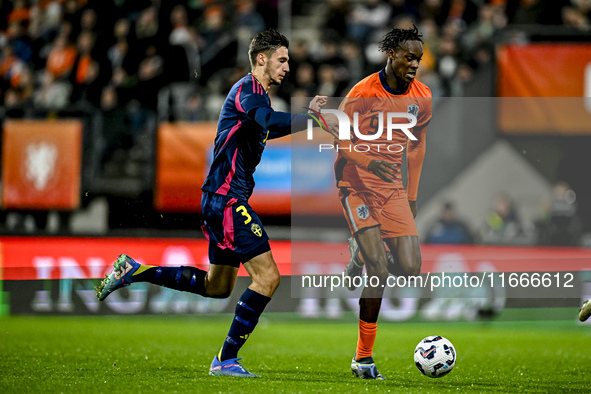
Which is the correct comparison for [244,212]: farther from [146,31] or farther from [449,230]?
[146,31]

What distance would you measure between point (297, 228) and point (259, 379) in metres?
3.83

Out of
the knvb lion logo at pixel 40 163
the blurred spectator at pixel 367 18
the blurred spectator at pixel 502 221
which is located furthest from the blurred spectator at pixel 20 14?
the blurred spectator at pixel 502 221

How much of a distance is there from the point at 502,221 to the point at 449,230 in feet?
2.01

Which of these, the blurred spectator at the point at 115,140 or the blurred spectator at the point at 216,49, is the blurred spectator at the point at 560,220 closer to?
the blurred spectator at the point at 216,49

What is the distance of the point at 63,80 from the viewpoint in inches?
511

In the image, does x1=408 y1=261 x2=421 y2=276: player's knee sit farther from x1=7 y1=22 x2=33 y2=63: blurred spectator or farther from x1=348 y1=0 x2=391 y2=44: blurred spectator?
x1=7 y1=22 x2=33 y2=63: blurred spectator

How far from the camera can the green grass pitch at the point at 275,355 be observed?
5770 mm

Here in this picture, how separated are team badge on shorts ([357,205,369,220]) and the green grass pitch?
1.25 m

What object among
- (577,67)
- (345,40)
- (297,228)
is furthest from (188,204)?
(577,67)

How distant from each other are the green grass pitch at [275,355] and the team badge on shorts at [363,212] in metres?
1.25

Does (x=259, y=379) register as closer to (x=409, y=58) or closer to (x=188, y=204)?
(x=409, y=58)

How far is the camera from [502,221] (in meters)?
9.42

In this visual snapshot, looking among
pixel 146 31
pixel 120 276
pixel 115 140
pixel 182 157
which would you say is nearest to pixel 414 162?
pixel 120 276

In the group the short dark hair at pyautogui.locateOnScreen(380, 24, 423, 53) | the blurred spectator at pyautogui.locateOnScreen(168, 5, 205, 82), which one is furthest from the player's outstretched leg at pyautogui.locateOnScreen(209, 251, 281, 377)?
the blurred spectator at pyautogui.locateOnScreen(168, 5, 205, 82)
